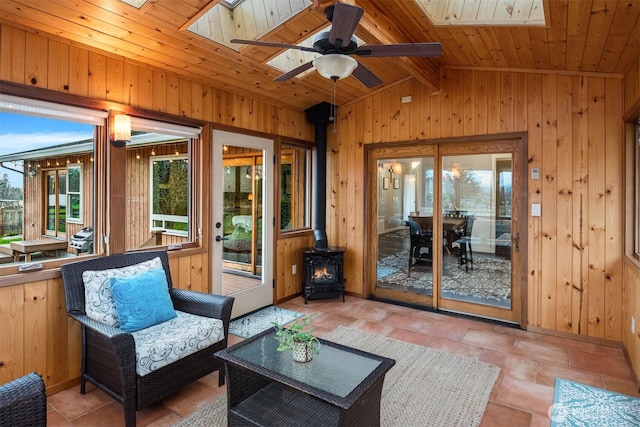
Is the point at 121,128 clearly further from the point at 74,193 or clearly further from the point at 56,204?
the point at 56,204

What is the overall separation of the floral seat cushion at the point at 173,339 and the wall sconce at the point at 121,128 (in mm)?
1521

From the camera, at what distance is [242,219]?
4.54m

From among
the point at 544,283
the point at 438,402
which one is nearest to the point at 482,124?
the point at 544,283

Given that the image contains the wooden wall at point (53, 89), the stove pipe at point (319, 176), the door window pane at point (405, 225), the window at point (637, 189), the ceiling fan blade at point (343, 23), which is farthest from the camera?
the stove pipe at point (319, 176)

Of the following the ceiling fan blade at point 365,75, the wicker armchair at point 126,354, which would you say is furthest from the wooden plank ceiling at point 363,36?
the wicker armchair at point 126,354

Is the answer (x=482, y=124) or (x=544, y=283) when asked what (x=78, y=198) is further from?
(x=544, y=283)

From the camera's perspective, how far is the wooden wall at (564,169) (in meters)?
3.63

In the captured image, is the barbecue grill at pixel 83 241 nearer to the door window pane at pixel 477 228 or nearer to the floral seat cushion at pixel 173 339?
the floral seat cushion at pixel 173 339

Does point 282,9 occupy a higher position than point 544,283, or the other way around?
point 282,9

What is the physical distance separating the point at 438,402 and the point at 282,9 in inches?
130

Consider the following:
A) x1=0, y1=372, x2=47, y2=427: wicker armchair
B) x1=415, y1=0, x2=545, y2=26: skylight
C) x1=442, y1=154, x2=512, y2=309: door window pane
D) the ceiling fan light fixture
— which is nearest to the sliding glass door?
x1=442, y1=154, x2=512, y2=309: door window pane

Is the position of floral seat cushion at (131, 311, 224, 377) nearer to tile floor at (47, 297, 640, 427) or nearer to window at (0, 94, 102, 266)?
tile floor at (47, 297, 640, 427)

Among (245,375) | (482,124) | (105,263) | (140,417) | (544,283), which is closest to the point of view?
(245,375)

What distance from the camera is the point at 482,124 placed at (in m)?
4.27
